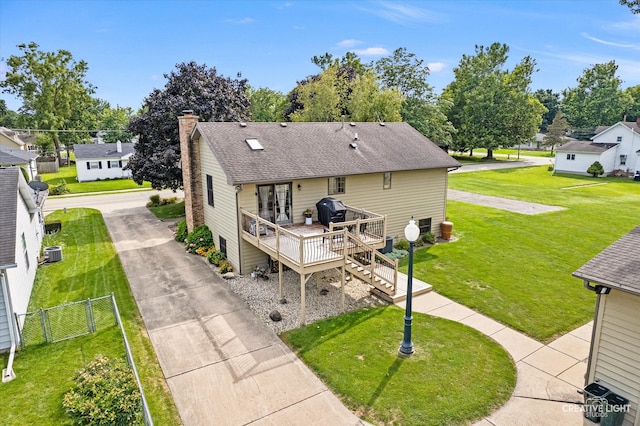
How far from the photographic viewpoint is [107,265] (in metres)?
16.9

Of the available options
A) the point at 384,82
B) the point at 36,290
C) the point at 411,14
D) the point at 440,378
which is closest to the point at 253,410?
the point at 440,378

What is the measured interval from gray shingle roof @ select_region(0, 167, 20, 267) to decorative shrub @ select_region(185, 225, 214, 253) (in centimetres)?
757

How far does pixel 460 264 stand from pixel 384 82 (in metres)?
36.2

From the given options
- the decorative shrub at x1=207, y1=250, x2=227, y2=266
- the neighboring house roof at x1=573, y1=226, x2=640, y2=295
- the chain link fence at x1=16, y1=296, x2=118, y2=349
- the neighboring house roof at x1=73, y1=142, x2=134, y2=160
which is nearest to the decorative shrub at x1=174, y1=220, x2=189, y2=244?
the decorative shrub at x1=207, y1=250, x2=227, y2=266

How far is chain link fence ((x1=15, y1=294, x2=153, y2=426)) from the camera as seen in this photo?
1058 cm

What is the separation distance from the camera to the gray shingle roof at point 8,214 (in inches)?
379

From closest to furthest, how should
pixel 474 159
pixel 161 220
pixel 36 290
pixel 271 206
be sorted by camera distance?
pixel 36 290 → pixel 271 206 → pixel 161 220 → pixel 474 159

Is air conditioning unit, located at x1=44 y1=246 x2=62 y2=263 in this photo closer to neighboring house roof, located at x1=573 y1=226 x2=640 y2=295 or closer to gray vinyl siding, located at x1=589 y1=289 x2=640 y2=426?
neighboring house roof, located at x1=573 y1=226 x2=640 y2=295

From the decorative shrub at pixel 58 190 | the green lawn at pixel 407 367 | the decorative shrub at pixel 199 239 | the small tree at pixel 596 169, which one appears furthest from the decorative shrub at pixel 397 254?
the small tree at pixel 596 169

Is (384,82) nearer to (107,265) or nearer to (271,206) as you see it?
A: (271,206)

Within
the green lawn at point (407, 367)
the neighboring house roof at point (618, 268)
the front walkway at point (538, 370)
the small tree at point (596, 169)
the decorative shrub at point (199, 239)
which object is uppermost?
the neighboring house roof at point (618, 268)

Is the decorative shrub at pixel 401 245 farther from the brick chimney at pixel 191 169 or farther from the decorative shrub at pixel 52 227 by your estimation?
the decorative shrub at pixel 52 227

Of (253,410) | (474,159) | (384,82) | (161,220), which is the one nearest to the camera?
(253,410)

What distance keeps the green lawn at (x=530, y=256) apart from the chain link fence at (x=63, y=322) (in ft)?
38.1
